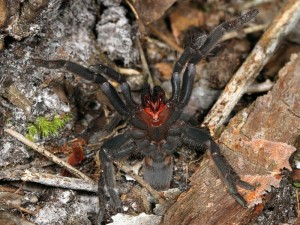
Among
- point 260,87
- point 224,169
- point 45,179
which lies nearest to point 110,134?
point 45,179

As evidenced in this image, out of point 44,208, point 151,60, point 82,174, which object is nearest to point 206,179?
point 82,174

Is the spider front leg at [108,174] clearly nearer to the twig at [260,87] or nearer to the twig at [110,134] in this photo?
the twig at [110,134]

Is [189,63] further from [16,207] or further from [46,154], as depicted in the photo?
[16,207]

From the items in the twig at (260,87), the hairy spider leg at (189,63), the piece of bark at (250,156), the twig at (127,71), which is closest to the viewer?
the piece of bark at (250,156)

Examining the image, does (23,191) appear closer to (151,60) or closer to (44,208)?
(44,208)

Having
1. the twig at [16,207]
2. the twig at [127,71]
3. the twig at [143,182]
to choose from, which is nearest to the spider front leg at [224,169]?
the twig at [143,182]

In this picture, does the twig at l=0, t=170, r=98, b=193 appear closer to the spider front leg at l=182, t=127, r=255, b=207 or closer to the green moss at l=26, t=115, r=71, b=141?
the green moss at l=26, t=115, r=71, b=141
